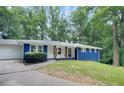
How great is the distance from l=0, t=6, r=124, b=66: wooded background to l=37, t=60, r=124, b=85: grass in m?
2.12

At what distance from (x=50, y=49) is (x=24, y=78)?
5841 millimetres

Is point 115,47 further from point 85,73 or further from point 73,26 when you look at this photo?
point 85,73

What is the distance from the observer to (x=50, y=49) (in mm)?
16766

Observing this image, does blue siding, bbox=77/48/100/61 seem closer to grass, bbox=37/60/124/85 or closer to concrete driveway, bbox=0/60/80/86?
grass, bbox=37/60/124/85

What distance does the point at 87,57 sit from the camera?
53.0 feet

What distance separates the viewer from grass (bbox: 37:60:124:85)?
11.4 meters

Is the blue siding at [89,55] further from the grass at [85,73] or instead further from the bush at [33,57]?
the bush at [33,57]

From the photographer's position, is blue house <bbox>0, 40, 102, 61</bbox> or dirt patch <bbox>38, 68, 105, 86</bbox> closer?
dirt patch <bbox>38, 68, 105, 86</bbox>

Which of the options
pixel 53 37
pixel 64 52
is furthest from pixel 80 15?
pixel 64 52

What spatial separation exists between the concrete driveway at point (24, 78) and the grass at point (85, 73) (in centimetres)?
63

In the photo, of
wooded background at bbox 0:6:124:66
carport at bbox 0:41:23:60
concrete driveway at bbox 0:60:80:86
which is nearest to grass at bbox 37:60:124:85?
concrete driveway at bbox 0:60:80:86

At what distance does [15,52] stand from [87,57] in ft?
16.1

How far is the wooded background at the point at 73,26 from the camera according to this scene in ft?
46.1
